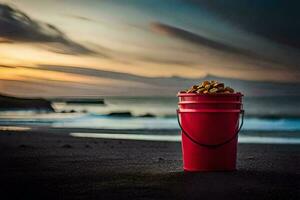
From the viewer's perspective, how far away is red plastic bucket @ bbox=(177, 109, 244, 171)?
4793 millimetres

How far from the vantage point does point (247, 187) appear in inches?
149

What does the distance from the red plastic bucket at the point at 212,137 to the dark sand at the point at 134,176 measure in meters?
0.18

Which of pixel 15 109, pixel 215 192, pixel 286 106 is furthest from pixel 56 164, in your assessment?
pixel 286 106

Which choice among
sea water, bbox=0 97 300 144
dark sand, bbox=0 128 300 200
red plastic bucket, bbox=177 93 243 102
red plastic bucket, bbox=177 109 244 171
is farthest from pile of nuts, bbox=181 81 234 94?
sea water, bbox=0 97 300 144

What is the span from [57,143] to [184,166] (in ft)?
10.6

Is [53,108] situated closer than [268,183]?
No

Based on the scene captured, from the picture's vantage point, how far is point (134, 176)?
14.2ft

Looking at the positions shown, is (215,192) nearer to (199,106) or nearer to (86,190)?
(86,190)

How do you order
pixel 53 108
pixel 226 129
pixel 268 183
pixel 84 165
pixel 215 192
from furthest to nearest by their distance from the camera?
1. pixel 53 108
2. pixel 84 165
3. pixel 226 129
4. pixel 268 183
5. pixel 215 192

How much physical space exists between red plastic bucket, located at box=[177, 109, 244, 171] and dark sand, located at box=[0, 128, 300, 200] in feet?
0.60

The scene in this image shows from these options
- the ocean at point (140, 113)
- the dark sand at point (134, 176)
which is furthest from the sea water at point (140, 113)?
the dark sand at point (134, 176)

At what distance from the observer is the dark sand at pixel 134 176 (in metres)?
3.53

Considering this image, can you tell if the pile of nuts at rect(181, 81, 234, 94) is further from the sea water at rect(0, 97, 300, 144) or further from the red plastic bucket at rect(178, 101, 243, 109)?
the sea water at rect(0, 97, 300, 144)

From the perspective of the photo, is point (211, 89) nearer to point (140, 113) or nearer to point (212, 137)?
point (212, 137)
